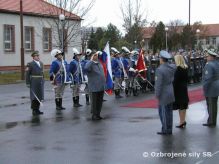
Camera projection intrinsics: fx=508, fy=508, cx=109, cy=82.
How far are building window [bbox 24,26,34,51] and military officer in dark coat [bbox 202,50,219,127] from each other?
30645 mm

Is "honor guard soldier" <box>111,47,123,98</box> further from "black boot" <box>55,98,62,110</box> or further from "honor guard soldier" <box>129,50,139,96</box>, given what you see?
"black boot" <box>55,98,62,110</box>

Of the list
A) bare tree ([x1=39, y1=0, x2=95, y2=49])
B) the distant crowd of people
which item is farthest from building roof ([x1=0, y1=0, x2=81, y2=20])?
the distant crowd of people

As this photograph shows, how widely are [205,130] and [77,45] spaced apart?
36598mm

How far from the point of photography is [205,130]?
10.9m

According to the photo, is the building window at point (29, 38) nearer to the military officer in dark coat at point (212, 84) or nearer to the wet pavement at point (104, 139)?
the wet pavement at point (104, 139)

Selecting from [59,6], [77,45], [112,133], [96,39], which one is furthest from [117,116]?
[96,39]

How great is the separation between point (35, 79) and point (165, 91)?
538 centimetres

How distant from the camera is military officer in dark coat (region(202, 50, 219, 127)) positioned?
451 inches

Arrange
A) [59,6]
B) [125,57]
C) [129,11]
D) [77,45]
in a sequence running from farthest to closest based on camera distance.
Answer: [129,11] < [77,45] < [59,6] < [125,57]

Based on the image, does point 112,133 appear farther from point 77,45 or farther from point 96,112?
point 77,45

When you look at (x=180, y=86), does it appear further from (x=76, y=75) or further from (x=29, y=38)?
(x=29, y=38)

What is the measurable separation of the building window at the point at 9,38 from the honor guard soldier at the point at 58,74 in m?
24.1

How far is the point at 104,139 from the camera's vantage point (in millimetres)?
10047

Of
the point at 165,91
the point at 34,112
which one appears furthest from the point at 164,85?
the point at 34,112
